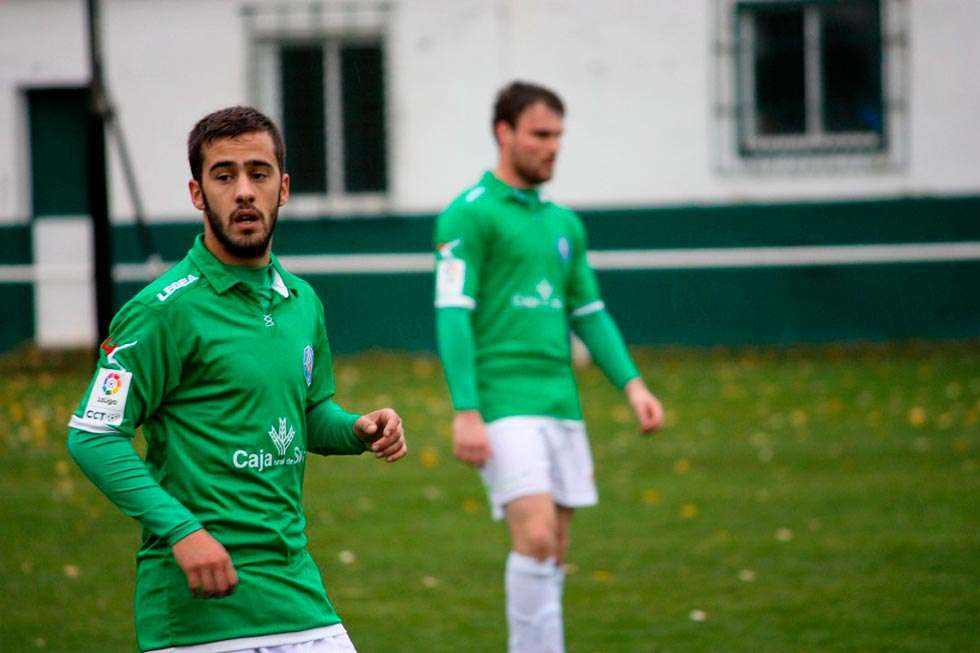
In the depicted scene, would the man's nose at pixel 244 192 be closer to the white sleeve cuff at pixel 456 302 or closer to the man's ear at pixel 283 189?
the man's ear at pixel 283 189

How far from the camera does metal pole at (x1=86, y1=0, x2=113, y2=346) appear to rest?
1473 centimetres

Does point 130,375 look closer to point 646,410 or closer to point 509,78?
point 646,410

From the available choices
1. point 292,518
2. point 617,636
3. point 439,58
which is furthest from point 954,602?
point 439,58

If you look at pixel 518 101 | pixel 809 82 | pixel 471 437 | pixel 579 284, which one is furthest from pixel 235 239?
pixel 809 82

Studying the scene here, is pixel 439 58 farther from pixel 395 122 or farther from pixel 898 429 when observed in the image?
pixel 898 429

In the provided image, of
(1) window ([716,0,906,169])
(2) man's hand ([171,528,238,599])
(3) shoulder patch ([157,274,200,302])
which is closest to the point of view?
(2) man's hand ([171,528,238,599])

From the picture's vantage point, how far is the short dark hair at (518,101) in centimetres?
637

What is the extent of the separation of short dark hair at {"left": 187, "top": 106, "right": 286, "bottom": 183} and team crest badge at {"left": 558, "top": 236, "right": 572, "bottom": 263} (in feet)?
8.50

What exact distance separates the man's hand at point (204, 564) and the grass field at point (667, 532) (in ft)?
11.3

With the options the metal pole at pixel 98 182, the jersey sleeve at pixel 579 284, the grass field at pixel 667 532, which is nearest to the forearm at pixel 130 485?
the jersey sleeve at pixel 579 284

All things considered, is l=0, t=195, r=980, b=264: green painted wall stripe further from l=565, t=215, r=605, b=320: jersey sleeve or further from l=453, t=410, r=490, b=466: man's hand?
l=453, t=410, r=490, b=466: man's hand

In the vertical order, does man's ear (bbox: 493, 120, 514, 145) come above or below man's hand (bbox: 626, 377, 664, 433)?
above

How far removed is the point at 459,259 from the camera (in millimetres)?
6203

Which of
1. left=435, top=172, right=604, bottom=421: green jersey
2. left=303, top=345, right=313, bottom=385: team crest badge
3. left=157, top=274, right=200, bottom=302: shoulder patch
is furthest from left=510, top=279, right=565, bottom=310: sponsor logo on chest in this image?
left=157, top=274, right=200, bottom=302: shoulder patch
